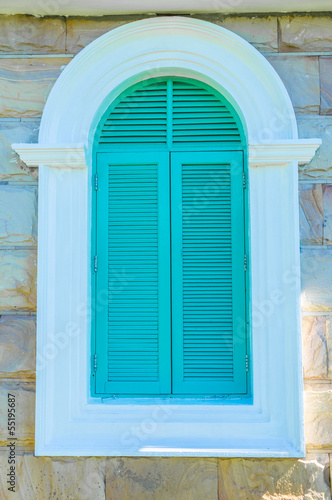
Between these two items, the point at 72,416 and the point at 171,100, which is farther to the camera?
the point at 171,100

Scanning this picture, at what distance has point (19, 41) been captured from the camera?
352 centimetres

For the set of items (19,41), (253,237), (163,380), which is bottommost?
(163,380)

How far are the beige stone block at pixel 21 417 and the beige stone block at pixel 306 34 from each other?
9.98 ft

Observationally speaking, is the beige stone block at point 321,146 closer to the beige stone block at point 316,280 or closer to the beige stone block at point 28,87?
the beige stone block at point 316,280

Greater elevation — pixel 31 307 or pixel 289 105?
pixel 289 105

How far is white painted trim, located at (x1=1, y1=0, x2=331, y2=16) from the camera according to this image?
11.1 feet

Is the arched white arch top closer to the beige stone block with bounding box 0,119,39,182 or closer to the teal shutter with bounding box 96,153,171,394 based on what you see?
the beige stone block with bounding box 0,119,39,182

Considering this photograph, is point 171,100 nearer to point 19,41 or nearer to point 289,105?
point 289,105

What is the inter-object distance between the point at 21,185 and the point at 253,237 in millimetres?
1686

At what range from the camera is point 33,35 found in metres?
3.52

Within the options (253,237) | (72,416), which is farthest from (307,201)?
(72,416)

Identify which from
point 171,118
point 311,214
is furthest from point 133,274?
point 311,214

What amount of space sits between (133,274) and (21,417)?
48.9 inches

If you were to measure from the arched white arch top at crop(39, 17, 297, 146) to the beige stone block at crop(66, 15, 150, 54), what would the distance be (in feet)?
0.31
